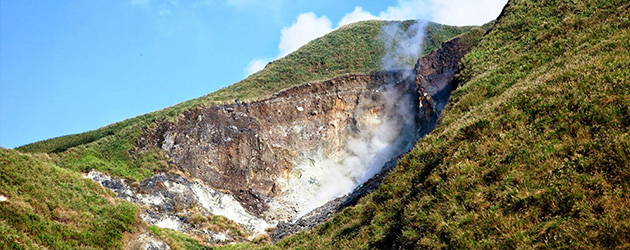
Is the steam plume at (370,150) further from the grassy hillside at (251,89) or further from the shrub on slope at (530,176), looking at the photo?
the shrub on slope at (530,176)

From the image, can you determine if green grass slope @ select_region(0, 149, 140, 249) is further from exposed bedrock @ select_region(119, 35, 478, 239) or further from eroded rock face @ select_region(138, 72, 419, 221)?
eroded rock face @ select_region(138, 72, 419, 221)

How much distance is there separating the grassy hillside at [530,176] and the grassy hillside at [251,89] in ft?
83.5

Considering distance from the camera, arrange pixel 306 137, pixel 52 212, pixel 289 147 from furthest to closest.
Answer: pixel 306 137, pixel 289 147, pixel 52 212

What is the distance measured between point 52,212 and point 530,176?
1904 centimetres

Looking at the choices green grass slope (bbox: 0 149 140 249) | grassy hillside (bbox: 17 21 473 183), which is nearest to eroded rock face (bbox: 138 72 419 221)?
grassy hillside (bbox: 17 21 473 183)

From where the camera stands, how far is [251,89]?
62.1 metres

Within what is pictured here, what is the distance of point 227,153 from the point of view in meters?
41.4

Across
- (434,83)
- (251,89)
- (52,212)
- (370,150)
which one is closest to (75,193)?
(52,212)

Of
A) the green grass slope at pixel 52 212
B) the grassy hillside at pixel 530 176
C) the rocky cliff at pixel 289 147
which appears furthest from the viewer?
the rocky cliff at pixel 289 147

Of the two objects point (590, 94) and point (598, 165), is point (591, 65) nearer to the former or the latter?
point (590, 94)

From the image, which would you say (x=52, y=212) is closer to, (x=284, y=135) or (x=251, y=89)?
(x=284, y=135)

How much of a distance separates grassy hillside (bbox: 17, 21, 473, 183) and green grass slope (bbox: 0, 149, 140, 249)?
36.2 feet

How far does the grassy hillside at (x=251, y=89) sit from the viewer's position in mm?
35006

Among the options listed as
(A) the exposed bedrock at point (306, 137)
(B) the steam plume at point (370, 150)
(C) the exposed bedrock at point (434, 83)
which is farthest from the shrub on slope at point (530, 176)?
(B) the steam plume at point (370, 150)
